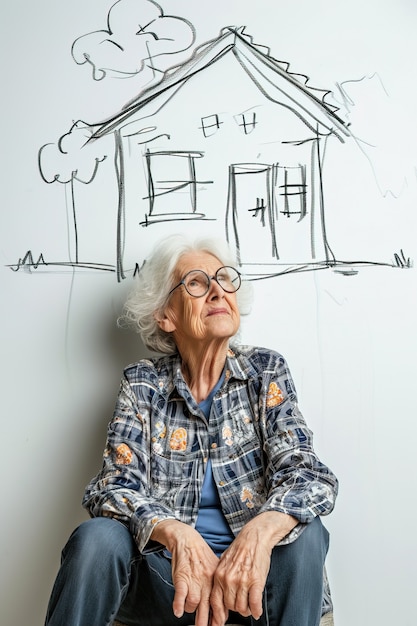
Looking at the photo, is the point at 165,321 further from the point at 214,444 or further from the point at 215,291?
the point at 214,444

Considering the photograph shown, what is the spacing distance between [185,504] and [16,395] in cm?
65

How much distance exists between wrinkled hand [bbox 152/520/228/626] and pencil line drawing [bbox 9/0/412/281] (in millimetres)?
817

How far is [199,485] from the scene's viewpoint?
1.84 metres

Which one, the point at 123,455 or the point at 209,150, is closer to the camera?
the point at 123,455

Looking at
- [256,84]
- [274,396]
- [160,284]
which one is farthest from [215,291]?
[256,84]

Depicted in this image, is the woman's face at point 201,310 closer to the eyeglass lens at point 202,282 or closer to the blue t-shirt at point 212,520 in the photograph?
the eyeglass lens at point 202,282

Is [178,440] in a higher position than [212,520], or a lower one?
higher

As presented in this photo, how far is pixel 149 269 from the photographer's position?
203cm

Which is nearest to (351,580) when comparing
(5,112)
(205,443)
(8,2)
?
(205,443)

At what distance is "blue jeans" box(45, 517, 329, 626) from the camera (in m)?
1.51

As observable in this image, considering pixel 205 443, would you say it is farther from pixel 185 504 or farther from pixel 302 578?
pixel 302 578

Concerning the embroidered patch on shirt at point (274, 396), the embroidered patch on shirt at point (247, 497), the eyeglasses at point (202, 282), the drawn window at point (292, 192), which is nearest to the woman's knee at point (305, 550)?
the embroidered patch on shirt at point (247, 497)

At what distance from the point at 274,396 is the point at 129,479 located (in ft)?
1.31

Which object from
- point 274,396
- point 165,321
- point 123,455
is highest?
point 165,321
